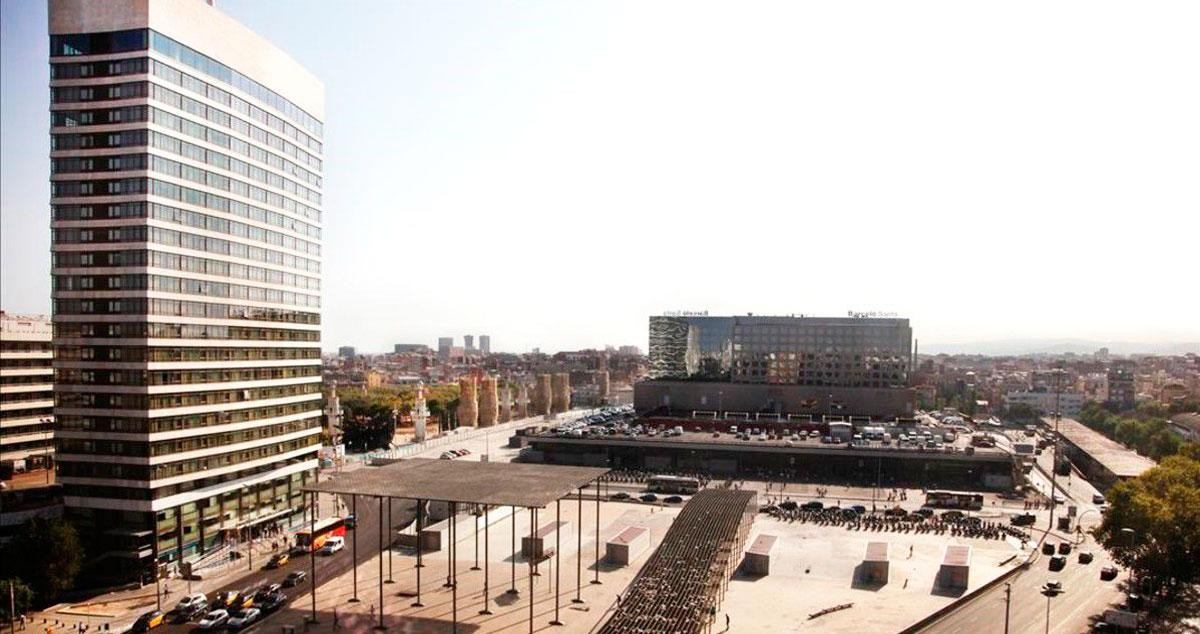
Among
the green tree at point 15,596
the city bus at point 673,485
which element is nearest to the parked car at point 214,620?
the green tree at point 15,596

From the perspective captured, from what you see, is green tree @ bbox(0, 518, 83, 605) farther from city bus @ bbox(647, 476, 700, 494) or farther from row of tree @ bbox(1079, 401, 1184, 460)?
row of tree @ bbox(1079, 401, 1184, 460)

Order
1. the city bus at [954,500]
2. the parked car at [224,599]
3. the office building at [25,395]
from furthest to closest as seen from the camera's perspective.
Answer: the office building at [25,395], the city bus at [954,500], the parked car at [224,599]

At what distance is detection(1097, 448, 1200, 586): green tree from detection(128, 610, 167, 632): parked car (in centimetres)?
5352

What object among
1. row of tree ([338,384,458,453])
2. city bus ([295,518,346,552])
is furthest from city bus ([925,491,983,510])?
row of tree ([338,384,458,453])

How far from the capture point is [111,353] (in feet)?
158

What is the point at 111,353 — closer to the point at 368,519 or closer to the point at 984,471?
the point at 368,519

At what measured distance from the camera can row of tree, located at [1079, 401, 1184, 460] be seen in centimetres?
9075

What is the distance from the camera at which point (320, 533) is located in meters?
56.3

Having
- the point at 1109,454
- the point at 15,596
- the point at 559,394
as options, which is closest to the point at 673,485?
the point at 15,596

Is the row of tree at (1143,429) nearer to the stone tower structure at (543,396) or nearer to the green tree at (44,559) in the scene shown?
the green tree at (44,559)

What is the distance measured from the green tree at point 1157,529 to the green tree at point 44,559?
59.9m

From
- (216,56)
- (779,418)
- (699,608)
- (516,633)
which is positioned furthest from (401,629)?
(779,418)

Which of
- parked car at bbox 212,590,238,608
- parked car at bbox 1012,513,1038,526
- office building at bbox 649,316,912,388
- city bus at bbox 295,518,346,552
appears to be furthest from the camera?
office building at bbox 649,316,912,388

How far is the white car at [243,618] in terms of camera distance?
39281 millimetres
